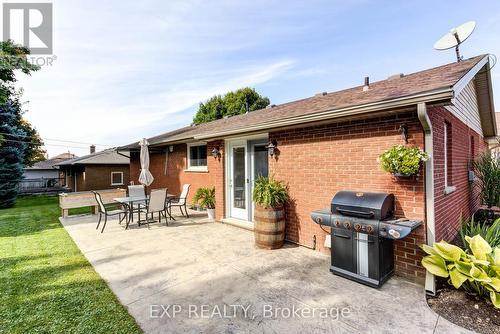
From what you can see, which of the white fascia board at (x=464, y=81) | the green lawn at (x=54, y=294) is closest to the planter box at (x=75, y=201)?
the green lawn at (x=54, y=294)

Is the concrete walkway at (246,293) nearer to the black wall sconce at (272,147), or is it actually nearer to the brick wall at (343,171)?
the brick wall at (343,171)

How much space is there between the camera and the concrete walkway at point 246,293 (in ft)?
9.25

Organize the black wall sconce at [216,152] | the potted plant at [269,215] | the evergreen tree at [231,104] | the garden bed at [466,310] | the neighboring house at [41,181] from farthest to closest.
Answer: the evergreen tree at [231,104]
the neighboring house at [41,181]
the black wall sconce at [216,152]
the potted plant at [269,215]
the garden bed at [466,310]

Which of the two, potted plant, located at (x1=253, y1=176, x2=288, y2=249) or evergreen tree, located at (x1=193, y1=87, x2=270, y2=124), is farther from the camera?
evergreen tree, located at (x1=193, y1=87, x2=270, y2=124)

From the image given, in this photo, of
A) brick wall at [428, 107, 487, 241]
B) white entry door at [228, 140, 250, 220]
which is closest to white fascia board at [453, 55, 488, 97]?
brick wall at [428, 107, 487, 241]

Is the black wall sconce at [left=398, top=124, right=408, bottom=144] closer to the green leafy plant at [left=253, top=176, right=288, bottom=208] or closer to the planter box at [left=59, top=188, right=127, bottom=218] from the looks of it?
the green leafy plant at [left=253, top=176, right=288, bottom=208]

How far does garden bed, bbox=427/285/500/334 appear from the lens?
2.75 metres

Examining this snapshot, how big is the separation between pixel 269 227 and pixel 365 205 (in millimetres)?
2211

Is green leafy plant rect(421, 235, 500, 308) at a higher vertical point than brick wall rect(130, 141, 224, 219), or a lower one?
lower

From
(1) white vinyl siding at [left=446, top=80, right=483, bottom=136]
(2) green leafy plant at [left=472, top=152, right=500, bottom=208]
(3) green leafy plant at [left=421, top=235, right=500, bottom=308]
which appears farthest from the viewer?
(2) green leafy plant at [left=472, top=152, right=500, bottom=208]

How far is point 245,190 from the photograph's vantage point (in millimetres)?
7336

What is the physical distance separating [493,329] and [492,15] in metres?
7.49

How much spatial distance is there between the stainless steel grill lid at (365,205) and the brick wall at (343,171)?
1.24 feet

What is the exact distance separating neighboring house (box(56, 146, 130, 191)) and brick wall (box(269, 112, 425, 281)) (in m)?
17.7
